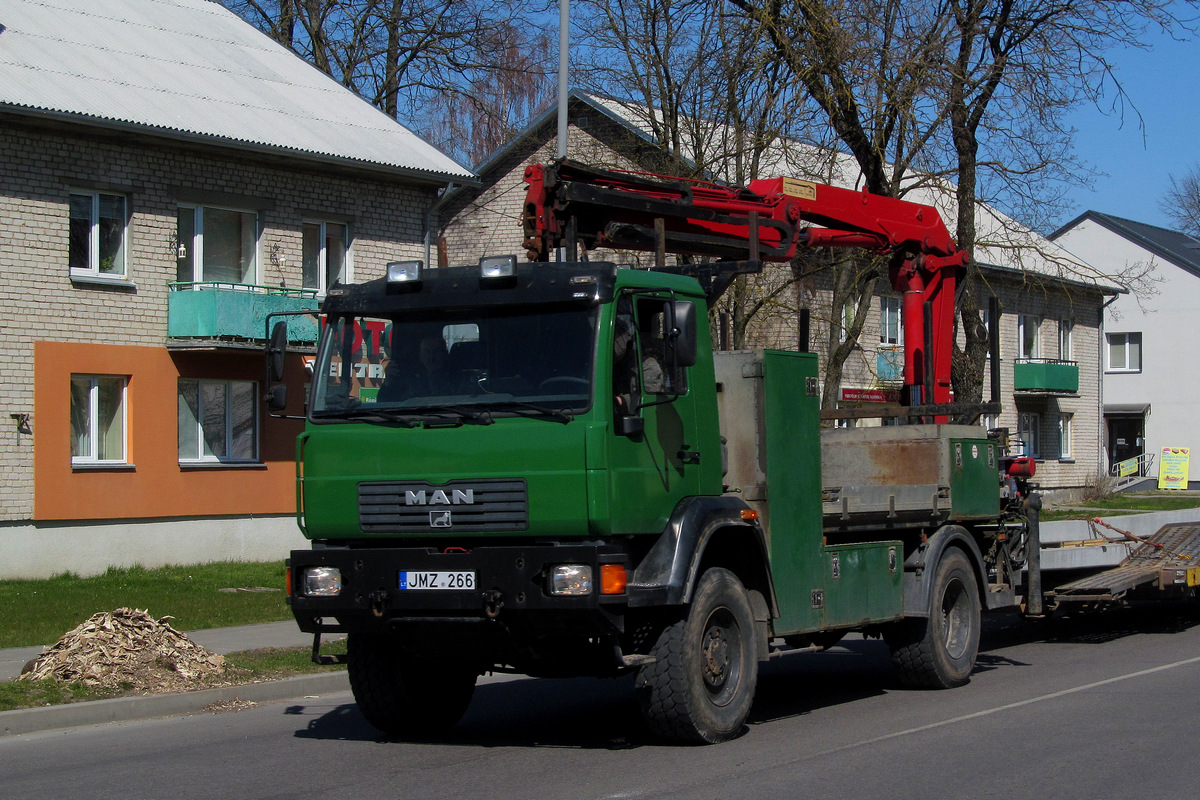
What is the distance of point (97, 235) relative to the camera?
21.4 metres

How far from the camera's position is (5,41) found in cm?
2175

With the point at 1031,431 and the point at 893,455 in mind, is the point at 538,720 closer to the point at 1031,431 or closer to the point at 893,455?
the point at 893,455

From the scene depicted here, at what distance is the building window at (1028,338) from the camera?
4566cm

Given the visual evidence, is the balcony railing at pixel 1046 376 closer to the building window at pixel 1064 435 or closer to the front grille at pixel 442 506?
the building window at pixel 1064 435

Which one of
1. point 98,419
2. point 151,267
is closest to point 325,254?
point 151,267

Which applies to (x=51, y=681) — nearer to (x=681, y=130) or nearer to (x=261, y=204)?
(x=261, y=204)

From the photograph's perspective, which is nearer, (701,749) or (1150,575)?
(701,749)

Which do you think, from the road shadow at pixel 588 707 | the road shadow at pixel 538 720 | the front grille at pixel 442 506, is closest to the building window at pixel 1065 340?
the road shadow at pixel 588 707

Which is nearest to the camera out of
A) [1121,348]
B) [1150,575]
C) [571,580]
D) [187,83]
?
[571,580]

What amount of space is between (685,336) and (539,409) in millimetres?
913

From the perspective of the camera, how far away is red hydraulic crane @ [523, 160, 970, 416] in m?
9.30

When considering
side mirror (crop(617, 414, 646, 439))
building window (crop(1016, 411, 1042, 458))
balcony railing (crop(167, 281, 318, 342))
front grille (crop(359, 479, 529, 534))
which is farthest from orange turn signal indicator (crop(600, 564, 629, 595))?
building window (crop(1016, 411, 1042, 458))

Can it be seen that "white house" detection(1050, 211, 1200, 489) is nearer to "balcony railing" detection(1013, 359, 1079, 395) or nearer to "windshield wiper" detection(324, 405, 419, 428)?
"balcony railing" detection(1013, 359, 1079, 395)

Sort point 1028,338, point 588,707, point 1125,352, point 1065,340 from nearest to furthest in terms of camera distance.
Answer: point 588,707, point 1028,338, point 1065,340, point 1125,352
